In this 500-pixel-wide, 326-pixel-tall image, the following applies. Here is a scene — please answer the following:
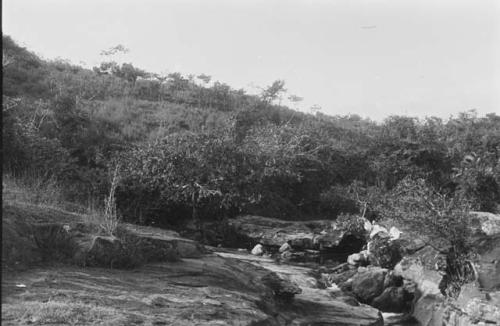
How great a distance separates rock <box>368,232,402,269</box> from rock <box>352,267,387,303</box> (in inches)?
74.0

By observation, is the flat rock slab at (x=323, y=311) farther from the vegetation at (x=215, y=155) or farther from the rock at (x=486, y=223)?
the rock at (x=486, y=223)

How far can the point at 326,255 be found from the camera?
56.2ft

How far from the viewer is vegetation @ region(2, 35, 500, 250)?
15.1m

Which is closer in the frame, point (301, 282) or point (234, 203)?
point (301, 282)

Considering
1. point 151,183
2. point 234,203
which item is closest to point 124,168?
point 151,183

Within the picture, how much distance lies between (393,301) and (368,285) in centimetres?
77

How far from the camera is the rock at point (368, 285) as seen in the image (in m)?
12.0

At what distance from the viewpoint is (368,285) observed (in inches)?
479

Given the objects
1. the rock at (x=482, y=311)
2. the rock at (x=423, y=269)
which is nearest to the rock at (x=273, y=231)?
the rock at (x=423, y=269)

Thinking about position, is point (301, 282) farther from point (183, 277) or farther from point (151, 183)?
point (151, 183)

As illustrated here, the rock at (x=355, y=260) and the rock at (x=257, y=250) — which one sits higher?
the rock at (x=355, y=260)

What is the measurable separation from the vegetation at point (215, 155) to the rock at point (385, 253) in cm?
147

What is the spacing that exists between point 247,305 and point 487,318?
14.7 feet

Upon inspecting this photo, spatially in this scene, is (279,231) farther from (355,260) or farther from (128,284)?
(128,284)
